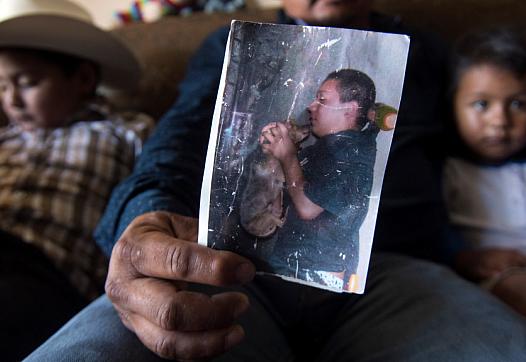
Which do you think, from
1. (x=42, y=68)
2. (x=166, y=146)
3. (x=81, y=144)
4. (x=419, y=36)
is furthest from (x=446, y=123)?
(x=42, y=68)

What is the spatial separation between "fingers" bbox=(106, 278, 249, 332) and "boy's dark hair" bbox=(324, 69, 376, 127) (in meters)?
0.24

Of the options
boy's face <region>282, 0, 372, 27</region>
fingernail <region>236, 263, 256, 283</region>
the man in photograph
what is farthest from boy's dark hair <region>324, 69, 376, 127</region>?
boy's face <region>282, 0, 372, 27</region>

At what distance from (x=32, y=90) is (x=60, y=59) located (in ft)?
0.37

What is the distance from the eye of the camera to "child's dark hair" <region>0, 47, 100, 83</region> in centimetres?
107

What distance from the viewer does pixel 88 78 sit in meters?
1.17

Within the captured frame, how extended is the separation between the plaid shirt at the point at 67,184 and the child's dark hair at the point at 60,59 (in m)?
0.14

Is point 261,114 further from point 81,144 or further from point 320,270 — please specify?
point 81,144

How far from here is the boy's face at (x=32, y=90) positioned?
1043 millimetres

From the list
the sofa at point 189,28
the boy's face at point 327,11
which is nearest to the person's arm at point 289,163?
the boy's face at point 327,11

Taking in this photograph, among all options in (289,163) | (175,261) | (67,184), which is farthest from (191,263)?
(67,184)

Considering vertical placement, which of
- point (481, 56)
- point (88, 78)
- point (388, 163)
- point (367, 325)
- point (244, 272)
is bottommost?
point (367, 325)

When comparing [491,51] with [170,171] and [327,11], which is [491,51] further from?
[170,171]

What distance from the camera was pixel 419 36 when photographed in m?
1.01

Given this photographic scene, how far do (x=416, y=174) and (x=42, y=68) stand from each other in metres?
0.88
